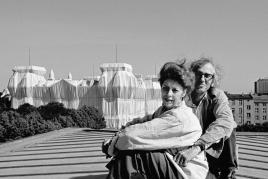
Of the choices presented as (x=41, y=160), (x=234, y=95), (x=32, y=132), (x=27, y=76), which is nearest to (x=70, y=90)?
(x=27, y=76)

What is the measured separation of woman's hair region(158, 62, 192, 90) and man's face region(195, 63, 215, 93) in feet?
1.42

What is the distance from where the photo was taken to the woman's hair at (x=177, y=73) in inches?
97.4

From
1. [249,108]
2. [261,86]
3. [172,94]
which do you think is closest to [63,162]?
[172,94]

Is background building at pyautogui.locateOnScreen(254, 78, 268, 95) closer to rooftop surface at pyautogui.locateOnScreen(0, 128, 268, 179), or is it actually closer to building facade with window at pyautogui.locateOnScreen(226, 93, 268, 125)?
building facade with window at pyautogui.locateOnScreen(226, 93, 268, 125)

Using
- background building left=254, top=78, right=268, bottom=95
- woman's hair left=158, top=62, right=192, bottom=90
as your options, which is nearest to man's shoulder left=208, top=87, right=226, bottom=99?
woman's hair left=158, top=62, right=192, bottom=90

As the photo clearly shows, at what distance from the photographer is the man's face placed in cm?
294

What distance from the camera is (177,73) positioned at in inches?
97.3

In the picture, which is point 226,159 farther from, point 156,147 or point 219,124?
point 156,147

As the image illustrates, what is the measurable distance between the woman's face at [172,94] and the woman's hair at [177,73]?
27 mm

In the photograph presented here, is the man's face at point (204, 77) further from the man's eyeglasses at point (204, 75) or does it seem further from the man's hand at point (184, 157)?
the man's hand at point (184, 157)

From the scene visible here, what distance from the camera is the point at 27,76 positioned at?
5241cm

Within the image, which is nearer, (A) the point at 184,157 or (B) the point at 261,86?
(A) the point at 184,157

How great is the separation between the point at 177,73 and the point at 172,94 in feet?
0.47

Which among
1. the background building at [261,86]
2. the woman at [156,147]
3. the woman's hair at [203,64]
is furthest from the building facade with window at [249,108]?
the woman at [156,147]
